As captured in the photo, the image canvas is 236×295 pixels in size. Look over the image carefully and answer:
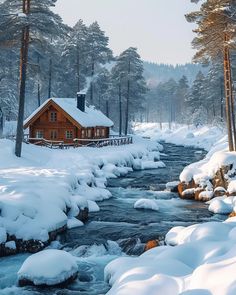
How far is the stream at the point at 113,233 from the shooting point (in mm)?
10992

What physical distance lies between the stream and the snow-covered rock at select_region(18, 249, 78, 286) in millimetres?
243

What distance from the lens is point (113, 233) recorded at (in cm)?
1526

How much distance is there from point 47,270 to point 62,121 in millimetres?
30261

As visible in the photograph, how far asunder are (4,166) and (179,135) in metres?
56.8

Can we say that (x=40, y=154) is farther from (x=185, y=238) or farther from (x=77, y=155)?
(x=185, y=238)

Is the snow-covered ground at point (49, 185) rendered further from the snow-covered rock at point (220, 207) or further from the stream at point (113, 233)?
the snow-covered rock at point (220, 207)

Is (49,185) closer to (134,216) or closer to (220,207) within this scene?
(134,216)

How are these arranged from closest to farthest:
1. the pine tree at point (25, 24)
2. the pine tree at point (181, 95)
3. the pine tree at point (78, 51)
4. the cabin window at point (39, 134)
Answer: the pine tree at point (25, 24)
the cabin window at point (39, 134)
the pine tree at point (78, 51)
the pine tree at point (181, 95)

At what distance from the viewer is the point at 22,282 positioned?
10.6 meters

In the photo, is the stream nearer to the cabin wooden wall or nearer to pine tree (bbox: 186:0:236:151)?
pine tree (bbox: 186:0:236:151)

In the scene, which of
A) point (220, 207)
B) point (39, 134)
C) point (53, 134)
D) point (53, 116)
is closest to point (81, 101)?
point (53, 116)

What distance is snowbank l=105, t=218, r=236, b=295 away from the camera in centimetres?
747

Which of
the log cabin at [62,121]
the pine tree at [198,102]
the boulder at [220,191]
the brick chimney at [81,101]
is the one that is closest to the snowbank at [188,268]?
the boulder at [220,191]

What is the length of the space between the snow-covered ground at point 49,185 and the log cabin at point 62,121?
4595 mm
